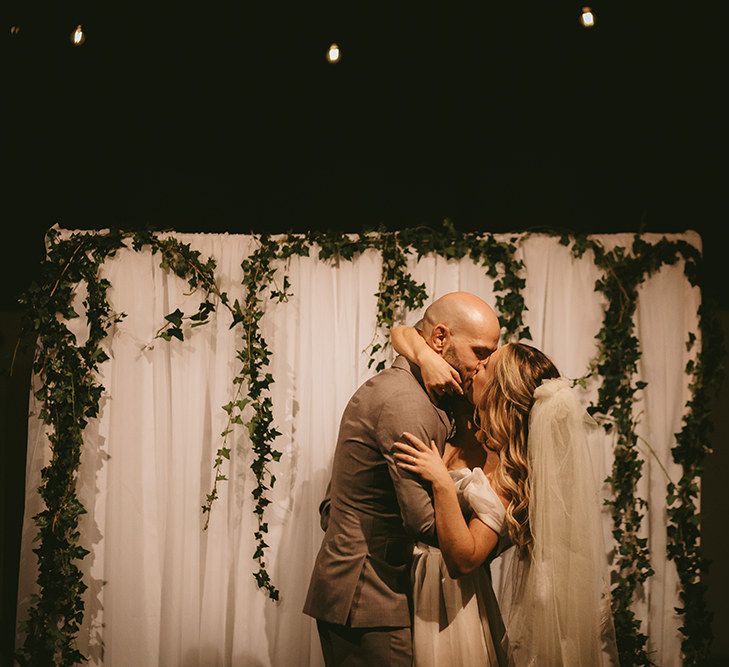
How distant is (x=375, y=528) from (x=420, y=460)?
1.22 feet

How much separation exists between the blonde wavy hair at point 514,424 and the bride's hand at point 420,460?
0.26 meters

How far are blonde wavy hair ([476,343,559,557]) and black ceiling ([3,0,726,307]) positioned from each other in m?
1.33

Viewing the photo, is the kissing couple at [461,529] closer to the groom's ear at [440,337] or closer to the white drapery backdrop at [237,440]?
the groom's ear at [440,337]

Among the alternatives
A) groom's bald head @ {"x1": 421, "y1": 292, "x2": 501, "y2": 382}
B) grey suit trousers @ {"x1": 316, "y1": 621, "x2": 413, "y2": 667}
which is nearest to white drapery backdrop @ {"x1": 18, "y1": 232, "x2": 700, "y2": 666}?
groom's bald head @ {"x1": 421, "y1": 292, "x2": 501, "y2": 382}

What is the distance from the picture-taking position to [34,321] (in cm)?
325

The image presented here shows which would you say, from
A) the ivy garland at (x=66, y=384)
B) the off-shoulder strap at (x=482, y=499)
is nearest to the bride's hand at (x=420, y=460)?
the off-shoulder strap at (x=482, y=499)

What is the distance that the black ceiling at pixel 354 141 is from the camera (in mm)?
3416

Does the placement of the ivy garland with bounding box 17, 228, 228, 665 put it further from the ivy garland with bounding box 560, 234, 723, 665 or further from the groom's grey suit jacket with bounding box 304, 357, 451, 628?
the ivy garland with bounding box 560, 234, 723, 665

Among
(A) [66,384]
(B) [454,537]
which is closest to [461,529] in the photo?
(B) [454,537]

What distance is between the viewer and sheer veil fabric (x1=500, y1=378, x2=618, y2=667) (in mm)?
2195

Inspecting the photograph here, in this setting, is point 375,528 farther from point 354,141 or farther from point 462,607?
point 354,141

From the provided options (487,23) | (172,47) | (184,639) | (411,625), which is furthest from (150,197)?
(411,625)

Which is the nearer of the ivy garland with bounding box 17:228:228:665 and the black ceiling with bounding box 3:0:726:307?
the ivy garland with bounding box 17:228:228:665

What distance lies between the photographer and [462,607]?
235 centimetres
